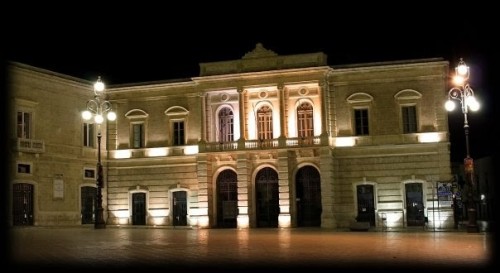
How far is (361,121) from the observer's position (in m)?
42.6

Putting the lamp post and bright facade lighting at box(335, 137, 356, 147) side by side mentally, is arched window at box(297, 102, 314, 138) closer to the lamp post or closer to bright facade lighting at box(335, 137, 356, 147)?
bright facade lighting at box(335, 137, 356, 147)

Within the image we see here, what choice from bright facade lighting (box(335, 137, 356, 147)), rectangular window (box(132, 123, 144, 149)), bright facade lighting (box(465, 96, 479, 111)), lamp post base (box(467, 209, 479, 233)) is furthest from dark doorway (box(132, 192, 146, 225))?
bright facade lighting (box(465, 96, 479, 111))

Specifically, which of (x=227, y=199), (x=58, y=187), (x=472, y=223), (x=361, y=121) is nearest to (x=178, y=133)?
(x=227, y=199)

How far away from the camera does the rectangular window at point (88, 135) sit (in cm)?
4481

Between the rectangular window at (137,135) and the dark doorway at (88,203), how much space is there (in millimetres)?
4331

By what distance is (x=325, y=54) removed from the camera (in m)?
42.7

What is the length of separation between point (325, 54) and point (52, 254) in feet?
91.4

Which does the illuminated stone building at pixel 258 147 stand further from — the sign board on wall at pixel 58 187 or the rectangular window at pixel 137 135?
the rectangular window at pixel 137 135

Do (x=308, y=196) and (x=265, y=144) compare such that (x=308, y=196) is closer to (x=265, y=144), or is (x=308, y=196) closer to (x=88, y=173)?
(x=265, y=144)

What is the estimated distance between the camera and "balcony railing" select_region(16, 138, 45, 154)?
3897cm

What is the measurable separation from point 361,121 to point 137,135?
1584 cm

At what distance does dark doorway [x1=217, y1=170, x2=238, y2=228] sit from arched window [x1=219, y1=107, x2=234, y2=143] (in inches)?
92.4

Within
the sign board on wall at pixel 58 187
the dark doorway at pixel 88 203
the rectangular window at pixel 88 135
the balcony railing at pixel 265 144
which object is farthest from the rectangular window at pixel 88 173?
the balcony railing at pixel 265 144

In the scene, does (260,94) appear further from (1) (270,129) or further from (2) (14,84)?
(2) (14,84)
